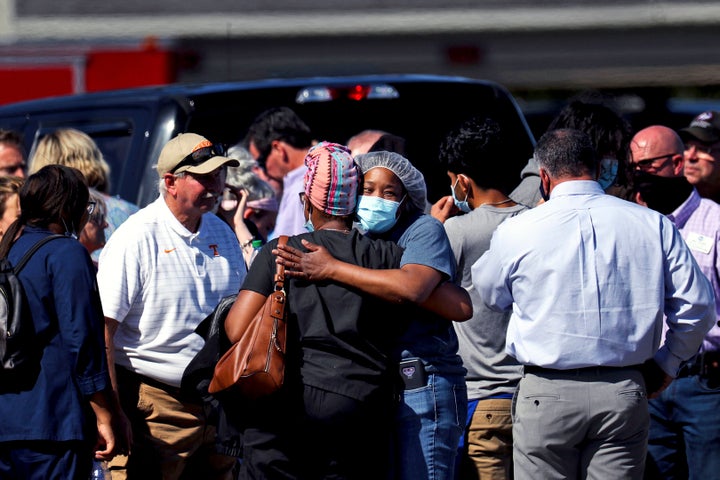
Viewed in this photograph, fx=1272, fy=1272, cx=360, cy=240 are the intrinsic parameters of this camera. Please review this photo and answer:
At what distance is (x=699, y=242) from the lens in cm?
566

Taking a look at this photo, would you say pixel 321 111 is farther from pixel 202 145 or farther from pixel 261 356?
pixel 261 356

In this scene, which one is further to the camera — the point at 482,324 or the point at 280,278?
the point at 482,324

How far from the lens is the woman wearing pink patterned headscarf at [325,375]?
4297mm

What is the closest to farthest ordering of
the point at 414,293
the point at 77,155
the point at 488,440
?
the point at 414,293, the point at 488,440, the point at 77,155

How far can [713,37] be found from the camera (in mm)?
18062

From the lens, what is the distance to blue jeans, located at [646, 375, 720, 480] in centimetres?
566

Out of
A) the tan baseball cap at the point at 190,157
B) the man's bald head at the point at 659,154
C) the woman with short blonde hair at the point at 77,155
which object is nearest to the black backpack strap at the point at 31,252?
the tan baseball cap at the point at 190,157

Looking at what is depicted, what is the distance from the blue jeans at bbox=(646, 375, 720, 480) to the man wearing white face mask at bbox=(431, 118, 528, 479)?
35.4 inches

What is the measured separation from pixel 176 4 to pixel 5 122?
36.9 feet

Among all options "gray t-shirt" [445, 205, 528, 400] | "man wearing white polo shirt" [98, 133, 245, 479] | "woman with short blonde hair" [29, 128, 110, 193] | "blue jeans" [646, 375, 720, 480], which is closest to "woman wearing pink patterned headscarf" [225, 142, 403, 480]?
"gray t-shirt" [445, 205, 528, 400]

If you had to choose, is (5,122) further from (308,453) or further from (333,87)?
(308,453)

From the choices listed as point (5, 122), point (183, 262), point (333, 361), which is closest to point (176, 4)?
point (5, 122)

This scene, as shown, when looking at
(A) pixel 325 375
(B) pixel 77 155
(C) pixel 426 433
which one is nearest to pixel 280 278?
(A) pixel 325 375

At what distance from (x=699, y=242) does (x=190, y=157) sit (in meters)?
2.27
